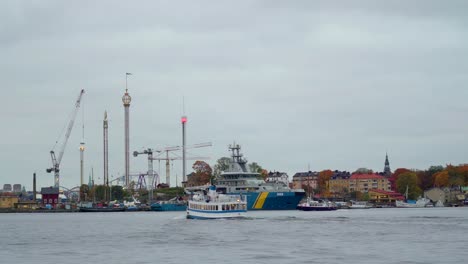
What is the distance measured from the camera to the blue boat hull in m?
170

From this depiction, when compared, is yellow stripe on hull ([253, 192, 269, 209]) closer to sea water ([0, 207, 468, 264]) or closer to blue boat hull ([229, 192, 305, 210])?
blue boat hull ([229, 192, 305, 210])

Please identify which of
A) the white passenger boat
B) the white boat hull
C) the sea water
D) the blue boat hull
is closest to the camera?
the sea water

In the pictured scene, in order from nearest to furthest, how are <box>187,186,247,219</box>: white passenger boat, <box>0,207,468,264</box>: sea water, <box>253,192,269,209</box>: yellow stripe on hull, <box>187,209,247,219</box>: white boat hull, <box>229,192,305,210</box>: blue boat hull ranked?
<box>0,207,468,264</box>: sea water, <box>187,209,247,219</box>: white boat hull, <box>187,186,247,219</box>: white passenger boat, <box>229,192,305,210</box>: blue boat hull, <box>253,192,269,209</box>: yellow stripe on hull

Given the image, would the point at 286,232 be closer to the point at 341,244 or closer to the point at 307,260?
the point at 341,244

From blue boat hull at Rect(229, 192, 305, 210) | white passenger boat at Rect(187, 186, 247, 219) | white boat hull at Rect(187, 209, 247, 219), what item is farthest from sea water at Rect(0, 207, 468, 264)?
blue boat hull at Rect(229, 192, 305, 210)

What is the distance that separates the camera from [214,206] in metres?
114

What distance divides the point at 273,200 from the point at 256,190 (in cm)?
440

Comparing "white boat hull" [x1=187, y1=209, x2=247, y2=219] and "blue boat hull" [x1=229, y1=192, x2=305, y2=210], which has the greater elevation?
"blue boat hull" [x1=229, y1=192, x2=305, y2=210]

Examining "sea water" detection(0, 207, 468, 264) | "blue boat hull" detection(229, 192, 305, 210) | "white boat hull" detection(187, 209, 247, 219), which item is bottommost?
"sea water" detection(0, 207, 468, 264)

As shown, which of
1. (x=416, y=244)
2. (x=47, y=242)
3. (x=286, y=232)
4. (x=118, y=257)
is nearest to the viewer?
(x=118, y=257)

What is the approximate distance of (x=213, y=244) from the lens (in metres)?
69.4

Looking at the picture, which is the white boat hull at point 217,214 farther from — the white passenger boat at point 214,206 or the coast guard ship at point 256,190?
the coast guard ship at point 256,190

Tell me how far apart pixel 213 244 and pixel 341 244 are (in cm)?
1049

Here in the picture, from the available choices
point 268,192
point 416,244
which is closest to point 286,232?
point 416,244
